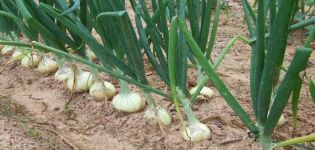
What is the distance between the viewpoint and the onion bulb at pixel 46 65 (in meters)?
2.26

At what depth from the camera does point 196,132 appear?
151 centimetres

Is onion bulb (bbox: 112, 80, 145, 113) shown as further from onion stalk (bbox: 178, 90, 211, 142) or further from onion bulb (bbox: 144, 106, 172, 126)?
onion stalk (bbox: 178, 90, 211, 142)

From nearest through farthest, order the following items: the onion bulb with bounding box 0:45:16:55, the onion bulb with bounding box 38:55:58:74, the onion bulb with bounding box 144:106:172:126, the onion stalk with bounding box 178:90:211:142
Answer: the onion stalk with bounding box 178:90:211:142
the onion bulb with bounding box 144:106:172:126
the onion bulb with bounding box 38:55:58:74
the onion bulb with bounding box 0:45:16:55

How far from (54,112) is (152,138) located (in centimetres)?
54

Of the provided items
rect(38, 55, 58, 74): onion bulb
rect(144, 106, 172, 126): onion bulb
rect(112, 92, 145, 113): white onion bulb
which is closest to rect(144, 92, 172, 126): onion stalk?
rect(144, 106, 172, 126): onion bulb

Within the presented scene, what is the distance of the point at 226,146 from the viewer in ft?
5.08

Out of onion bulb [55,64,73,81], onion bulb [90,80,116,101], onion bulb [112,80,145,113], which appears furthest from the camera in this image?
onion bulb [55,64,73,81]

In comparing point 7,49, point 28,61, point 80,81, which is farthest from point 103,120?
point 7,49

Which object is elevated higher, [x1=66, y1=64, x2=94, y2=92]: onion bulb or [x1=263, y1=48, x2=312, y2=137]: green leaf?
[x1=263, y1=48, x2=312, y2=137]: green leaf

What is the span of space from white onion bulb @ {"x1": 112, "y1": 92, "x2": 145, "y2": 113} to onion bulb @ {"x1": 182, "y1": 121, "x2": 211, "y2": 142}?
11.9 inches

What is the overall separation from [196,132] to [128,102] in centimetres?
36

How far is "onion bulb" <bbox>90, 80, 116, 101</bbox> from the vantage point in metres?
1.87

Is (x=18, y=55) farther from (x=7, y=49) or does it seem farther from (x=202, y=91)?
(x=202, y=91)

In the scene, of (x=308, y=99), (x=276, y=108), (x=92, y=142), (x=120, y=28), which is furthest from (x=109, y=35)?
(x=308, y=99)
